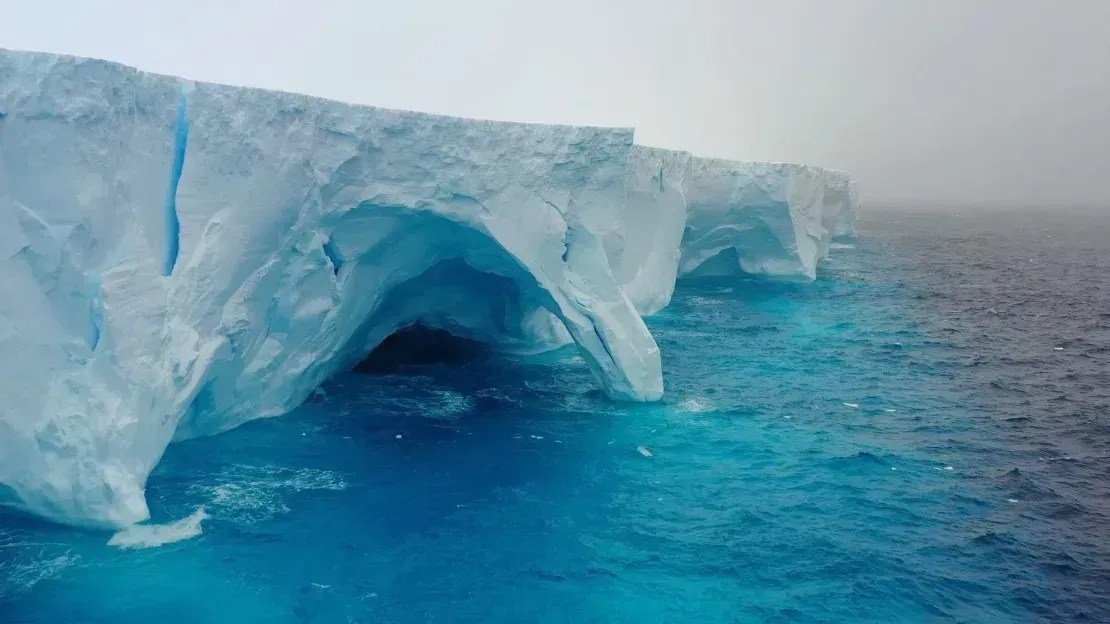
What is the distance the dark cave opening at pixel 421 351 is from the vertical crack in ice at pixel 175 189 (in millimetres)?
6332

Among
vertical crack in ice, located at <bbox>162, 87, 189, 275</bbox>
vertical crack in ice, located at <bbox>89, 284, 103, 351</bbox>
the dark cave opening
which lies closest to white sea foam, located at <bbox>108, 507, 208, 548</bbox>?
vertical crack in ice, located at <bbox>89, 284, 103, 351</bbox>

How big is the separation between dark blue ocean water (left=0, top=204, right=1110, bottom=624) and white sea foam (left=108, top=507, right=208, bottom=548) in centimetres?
12

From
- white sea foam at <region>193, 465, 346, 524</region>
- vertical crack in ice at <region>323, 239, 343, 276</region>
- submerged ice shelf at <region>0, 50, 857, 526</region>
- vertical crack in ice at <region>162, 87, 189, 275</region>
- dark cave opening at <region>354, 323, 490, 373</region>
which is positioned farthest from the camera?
dark cave opening at <region>354, 323, 490, 373</region>

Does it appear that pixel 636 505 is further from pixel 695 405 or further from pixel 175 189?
pixel 175 189

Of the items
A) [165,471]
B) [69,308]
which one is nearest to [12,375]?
[69,308]

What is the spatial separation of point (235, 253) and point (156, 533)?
3.78m

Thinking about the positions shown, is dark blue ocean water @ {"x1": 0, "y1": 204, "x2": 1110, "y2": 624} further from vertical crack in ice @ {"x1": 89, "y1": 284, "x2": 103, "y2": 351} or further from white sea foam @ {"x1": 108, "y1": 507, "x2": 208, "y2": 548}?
vertical crack in ice @ {"x1": 89, "y1": 284, "x2": 103, "y2": 351}

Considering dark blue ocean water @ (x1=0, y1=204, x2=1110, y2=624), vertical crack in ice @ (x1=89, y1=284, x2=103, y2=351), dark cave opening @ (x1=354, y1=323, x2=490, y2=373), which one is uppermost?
vertical crack in ice @ (x1=89, y1=284, x2=103, y2=351)

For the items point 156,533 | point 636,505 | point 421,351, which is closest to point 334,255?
point 156,533

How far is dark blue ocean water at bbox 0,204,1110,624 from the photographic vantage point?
7430 mm

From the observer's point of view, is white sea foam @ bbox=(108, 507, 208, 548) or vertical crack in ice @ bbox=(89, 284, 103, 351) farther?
vertical crack in ice @ bbox=(89, 284, 103, 351)

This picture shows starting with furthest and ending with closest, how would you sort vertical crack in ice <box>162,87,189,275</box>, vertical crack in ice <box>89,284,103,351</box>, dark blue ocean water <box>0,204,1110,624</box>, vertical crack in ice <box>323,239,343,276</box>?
vertical crack in ice <box>323,239,343,276</box> < vertical crack in ice <box>162,87,189,275</box> < vertical crack in ice <box>89,284,103,351</box> < dark blue ocean water <box>0,204,1110,624</box>

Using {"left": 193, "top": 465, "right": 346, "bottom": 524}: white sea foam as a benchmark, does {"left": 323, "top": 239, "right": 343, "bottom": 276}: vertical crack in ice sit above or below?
above

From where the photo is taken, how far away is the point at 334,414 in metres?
12.6
